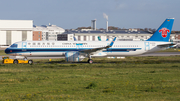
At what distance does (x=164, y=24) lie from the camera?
48.1m

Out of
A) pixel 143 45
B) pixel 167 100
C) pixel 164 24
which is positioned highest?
pixel 164 24

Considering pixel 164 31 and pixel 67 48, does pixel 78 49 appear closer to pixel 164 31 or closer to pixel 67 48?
pixel 67 48

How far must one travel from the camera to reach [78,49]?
44.5 metres

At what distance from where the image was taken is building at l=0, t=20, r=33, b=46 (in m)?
153

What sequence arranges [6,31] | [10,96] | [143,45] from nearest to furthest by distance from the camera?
[10,96], [143,45], [6,31]

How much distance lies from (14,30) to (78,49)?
117 meters

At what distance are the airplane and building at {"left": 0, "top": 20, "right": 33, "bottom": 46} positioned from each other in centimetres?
11212

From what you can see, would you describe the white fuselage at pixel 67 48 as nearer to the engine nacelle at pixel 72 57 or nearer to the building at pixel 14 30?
the engine nacelle at pixel 72 57

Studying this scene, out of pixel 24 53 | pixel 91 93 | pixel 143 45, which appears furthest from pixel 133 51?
pixel 91 93

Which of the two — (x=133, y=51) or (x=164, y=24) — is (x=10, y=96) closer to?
(x=133, y=51)

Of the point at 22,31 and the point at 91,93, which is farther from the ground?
the point at 22,31

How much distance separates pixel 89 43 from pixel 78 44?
77.7 inches

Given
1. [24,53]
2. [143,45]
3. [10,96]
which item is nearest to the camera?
[10,96]

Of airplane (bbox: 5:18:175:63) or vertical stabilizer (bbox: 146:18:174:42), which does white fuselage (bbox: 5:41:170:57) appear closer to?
airplane (bbox: 5:18:175:63)
